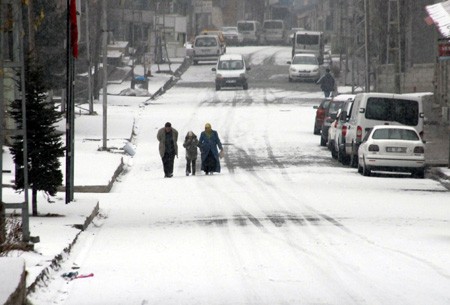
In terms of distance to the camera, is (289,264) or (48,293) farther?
(289,264)

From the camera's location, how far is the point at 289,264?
1630 centimetres

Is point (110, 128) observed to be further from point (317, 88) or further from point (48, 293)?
point (48, 293)

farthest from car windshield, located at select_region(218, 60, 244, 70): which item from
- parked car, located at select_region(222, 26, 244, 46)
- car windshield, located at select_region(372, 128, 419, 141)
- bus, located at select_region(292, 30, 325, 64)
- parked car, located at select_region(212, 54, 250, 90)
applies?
parked car, located at select_region(222, 26, 244, 46)

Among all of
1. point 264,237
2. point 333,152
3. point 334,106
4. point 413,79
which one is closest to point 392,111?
point 333,152

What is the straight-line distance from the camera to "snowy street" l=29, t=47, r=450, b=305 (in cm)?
1387

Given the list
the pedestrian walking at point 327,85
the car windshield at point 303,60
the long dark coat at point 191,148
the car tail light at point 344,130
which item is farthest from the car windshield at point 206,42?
the long dark coat at point 191,148

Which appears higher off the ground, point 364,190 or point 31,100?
point 31,100

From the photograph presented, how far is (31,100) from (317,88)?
54.0 metres

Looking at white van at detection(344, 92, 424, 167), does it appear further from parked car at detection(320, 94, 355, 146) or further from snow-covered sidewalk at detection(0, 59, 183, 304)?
snow-covered sidewalk at detection(0, 59, 183, 304)

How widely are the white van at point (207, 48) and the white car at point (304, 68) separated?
1386 cm

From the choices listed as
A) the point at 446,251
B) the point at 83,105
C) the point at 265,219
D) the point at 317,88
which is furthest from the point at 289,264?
the point at 317,88

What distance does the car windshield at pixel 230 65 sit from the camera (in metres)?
73.4

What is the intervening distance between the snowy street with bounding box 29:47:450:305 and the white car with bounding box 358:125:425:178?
0.39 metres

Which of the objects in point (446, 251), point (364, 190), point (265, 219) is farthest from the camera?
point (364, 190)
